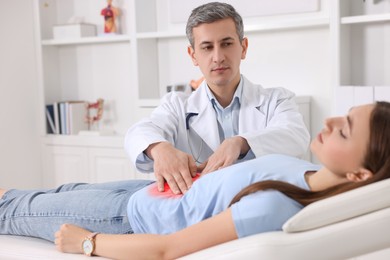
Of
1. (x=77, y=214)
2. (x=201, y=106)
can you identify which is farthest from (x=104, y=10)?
(x=77, y=214)

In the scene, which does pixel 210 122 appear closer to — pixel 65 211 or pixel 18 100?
pixel 65 211

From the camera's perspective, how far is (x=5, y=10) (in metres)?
3.74

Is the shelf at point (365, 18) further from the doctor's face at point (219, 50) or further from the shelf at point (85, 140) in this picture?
the shelf at point (85, 140)

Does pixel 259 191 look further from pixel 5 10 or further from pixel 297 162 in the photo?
pixel 5 10

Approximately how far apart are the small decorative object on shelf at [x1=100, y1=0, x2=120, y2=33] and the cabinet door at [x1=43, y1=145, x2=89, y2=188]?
30.8 inches

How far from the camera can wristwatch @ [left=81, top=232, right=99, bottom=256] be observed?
1552 mm

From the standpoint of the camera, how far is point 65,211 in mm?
1770

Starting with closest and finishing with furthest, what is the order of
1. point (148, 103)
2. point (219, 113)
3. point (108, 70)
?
1. point (219, 113)
2. point (148, 103)
3. point (108, 70)

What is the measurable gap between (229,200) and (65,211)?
1.87 ft

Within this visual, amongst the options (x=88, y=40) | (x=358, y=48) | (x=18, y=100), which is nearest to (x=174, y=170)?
(x=358, y=48)

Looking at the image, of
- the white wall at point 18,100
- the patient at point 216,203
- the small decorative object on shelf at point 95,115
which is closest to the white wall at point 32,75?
the white wall at point 18,100

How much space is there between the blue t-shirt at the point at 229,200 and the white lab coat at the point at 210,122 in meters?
0.33

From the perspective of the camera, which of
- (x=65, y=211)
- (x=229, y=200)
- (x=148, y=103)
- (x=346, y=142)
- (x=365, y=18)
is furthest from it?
(x=148, y=103)

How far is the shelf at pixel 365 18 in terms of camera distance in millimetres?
2852
